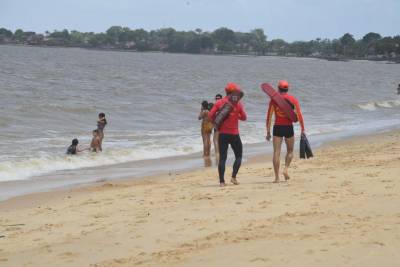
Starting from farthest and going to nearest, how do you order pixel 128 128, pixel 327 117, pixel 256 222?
pixel 327 117 < pixel 128 128 < pixel 256 222

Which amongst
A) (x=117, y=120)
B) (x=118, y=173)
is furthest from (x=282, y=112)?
(x=117, y=120)

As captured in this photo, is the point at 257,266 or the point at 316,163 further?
the point at 316,163

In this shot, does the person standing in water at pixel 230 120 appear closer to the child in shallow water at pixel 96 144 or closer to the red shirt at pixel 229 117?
the red shirt at pixel 229 117

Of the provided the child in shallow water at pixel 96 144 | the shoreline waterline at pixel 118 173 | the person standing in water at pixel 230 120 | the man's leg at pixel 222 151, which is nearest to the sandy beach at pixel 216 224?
the man's leg at pixel 222 151

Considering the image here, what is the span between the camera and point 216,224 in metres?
7.15

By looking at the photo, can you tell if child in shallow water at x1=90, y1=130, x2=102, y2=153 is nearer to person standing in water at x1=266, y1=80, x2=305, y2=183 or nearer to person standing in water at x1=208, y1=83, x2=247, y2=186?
person standing in water at x1=208, y1=83, x2=247, y2=186

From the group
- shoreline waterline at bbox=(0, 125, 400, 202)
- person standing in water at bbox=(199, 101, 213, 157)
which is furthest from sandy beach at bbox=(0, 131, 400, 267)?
person standing in water at bbox=(199, 101, 213, 157)

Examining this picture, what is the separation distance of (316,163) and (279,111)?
3.54 metres

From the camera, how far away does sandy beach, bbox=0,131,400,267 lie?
19.5 ft

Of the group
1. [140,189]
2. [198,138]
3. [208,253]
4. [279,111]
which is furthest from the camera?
[198,138]

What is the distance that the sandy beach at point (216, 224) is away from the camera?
5938mm

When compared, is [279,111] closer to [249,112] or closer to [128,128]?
[128,128]

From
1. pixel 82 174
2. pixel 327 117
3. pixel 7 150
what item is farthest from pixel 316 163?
pixel 327 117

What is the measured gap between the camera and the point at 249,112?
31688 mm
